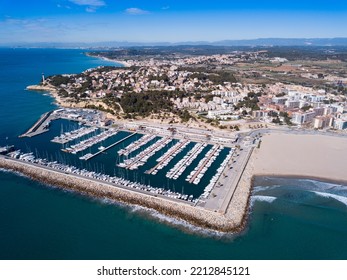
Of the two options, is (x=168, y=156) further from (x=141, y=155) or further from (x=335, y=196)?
(x=335, y=196)

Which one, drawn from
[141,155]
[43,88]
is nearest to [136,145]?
[141,155]

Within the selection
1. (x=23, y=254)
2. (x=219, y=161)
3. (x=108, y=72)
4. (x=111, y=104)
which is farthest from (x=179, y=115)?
(x=108, y=72)

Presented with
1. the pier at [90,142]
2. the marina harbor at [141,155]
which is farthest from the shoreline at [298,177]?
the pier at [90,142]

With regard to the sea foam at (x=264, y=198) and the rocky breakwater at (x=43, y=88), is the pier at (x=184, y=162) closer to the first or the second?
the sea foam at (x=264, y=198)

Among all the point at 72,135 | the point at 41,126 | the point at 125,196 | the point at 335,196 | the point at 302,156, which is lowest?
the point at 335,196

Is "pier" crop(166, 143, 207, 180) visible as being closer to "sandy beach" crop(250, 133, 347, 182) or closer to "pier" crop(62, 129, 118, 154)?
"sandy beach" crop(250, 133, 347, 182)

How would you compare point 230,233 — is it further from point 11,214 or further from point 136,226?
point 11,214
